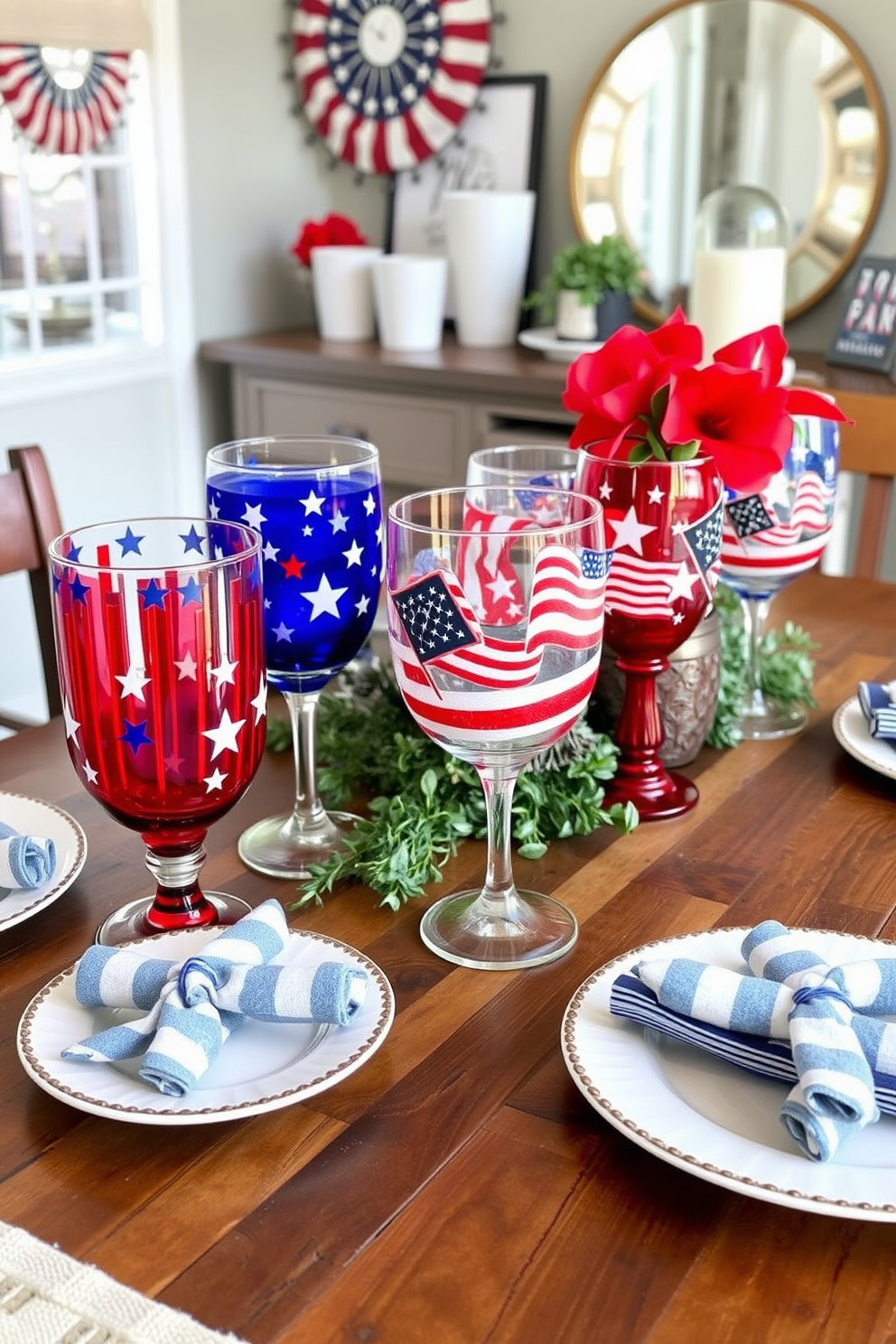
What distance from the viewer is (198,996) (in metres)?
0.63

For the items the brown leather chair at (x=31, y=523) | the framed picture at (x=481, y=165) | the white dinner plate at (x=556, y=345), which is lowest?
the brown leather chair at (x=31, y=523)

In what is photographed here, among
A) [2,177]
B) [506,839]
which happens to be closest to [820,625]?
[506,839]

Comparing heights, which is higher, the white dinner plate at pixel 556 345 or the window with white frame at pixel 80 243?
the window with white frame at pixel 80 243

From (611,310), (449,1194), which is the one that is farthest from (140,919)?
(611,310)

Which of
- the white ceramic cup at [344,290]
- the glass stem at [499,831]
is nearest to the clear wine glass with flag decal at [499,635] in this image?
the glass stem at [499,831]

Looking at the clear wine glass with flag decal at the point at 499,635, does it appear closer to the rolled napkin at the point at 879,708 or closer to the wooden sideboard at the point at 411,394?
the rolled napkin at the point at 879,708

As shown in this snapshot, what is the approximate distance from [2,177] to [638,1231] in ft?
8.73

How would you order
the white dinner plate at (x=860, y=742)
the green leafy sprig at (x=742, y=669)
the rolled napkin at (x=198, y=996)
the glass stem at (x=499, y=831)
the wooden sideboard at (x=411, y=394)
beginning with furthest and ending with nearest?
the wooden sideboard at (x=411, y=394) < the green leafy sprig at (x=742, y=669) < the white dinner plate at (x=860, y=742) < the glass stem at (x=499, y=831) < the rolled napkin at (x=198, y=996)

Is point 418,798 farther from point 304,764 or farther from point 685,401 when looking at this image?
point 685,401

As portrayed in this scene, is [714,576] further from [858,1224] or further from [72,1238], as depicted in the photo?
[72,1238]

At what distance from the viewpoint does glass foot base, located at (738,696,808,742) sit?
109cm

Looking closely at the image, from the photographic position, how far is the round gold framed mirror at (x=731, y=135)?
8.67 feet

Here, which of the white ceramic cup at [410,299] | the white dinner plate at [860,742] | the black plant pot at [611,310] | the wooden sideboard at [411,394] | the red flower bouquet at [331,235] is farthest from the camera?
the red flower bouquet at [331,235]

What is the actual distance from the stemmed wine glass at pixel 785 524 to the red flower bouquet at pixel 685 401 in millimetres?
134
